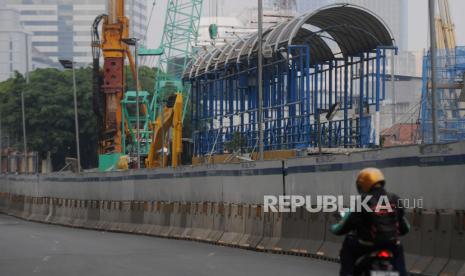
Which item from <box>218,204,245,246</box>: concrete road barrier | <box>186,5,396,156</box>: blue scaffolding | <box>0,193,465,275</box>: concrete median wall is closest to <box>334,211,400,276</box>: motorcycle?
<box>0,193,465,275</box>: concrete median wall

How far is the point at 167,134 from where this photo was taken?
65.1 metres

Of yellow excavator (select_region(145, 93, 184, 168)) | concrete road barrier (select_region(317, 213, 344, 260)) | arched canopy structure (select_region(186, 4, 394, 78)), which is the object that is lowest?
concrete road barrier (select_region(317, 213, 344, 260))

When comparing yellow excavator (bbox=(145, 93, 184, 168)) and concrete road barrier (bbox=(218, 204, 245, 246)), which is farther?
yellow excavator (bbox=(145, 93, 184, 168))

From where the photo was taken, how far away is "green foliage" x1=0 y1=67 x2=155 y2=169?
11144 centimetres

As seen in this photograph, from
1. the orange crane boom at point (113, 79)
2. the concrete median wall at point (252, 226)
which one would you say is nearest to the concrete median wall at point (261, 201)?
the concrete median wall at point (252, 226)

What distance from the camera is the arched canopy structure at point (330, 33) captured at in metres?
43.2

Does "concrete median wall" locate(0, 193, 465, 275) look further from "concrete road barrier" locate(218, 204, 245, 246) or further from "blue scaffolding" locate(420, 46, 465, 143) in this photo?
"blue scaffolding" locate(420, 46, 465, 143)

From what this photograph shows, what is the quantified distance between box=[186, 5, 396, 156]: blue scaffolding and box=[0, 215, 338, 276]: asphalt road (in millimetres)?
13138

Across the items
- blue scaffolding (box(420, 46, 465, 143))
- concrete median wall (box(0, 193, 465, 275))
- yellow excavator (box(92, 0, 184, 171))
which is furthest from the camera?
yellow excavator (box(92, 0, 184, 171))

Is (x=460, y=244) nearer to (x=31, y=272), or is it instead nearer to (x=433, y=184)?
(x=433, y=184)

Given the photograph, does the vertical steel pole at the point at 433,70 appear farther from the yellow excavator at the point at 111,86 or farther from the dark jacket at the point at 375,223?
the yellow excavator at the point at 111,86

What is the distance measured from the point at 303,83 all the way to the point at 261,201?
61.8 feet

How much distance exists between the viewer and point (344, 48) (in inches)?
1822

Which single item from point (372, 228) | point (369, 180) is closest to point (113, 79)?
point (369, 180)
